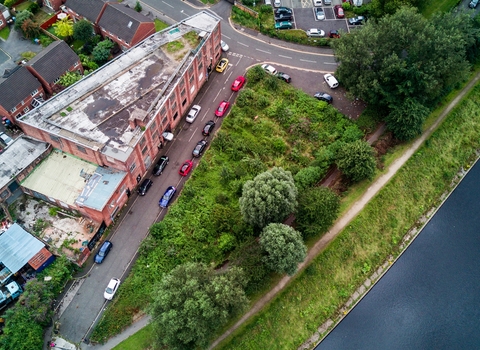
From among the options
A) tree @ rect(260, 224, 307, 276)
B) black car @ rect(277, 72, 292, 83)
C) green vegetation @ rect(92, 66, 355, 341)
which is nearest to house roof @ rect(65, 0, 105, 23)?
green vegetation @ rect(92, 66, 355, 341)

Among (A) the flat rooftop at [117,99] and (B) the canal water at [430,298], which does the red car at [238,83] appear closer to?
(A) the flat rooftop at [117,99]

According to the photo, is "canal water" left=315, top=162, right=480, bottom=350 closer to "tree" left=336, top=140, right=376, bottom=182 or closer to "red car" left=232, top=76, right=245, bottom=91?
"tree" left=336, top=140, right=376, bottom=182

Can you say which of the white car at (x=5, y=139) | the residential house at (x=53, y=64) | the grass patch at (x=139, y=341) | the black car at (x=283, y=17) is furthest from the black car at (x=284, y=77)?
the grass patch at (x=139, y=341)

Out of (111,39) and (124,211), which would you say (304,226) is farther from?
(111,39)

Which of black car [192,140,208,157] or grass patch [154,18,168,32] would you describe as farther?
grass patch [154,18,168,32]

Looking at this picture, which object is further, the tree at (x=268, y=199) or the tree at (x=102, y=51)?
the tree at (x=102, y=51)

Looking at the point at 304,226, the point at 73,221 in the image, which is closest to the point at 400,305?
the point at 304,226

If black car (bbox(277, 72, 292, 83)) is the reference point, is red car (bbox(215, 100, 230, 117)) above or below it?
below
